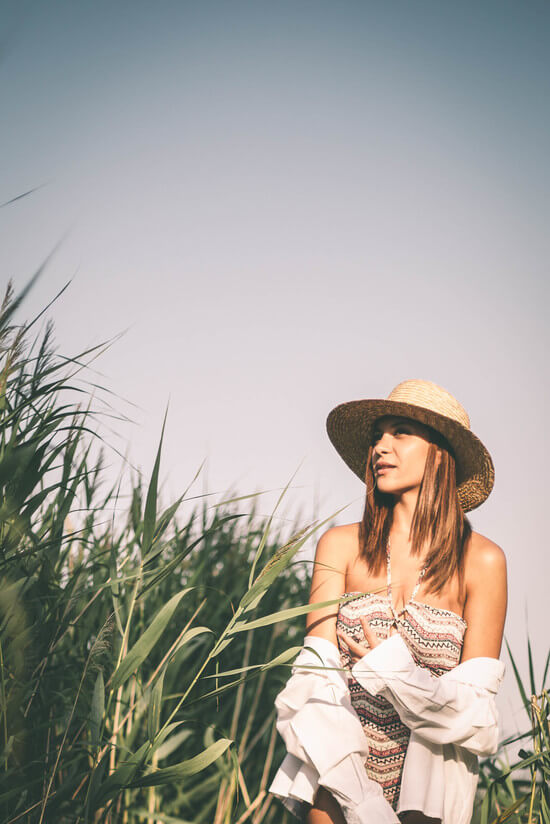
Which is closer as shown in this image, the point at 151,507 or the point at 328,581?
the point at 151,507

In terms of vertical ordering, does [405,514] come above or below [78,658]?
above

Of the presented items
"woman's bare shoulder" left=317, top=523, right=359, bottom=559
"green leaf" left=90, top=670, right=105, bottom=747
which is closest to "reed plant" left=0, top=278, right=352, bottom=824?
"green leaf" left=90, top=670, right=105, bottom=747

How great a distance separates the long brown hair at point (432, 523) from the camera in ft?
7.41

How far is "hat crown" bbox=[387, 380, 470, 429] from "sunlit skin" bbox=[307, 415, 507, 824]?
3.7 inches

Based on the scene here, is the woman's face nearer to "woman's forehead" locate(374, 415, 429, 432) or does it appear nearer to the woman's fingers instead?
"woman's forehead" locate(374, 415, 429, 432)

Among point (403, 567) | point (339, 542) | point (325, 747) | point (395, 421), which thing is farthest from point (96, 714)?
point (395, 421)

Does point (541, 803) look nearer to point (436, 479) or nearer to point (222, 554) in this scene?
point (436, 479)

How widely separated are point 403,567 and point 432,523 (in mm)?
183

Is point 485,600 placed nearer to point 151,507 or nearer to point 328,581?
point 328,581

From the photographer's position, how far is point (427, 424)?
2553 millimetres

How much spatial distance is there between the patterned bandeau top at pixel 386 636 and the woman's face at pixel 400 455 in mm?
389

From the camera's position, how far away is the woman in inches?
73.4

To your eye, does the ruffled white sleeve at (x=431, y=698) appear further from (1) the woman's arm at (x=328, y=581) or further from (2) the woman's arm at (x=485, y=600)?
(1) the woman's arm at (x=328, y=581)

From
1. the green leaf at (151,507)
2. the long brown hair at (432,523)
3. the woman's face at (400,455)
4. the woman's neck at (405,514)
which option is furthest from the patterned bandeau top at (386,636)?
the green leaf at (151,507)
